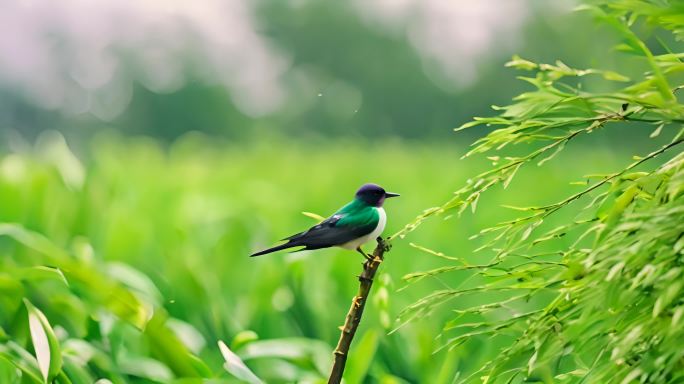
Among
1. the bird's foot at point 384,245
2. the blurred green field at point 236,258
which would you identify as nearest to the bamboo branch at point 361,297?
the bird's foot at point 384,245

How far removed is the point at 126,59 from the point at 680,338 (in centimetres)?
1829

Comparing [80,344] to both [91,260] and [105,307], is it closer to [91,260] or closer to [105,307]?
[105,307]

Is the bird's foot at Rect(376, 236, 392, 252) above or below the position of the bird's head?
below

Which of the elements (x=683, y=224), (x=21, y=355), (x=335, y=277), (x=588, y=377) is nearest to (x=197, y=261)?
(x=335, y=277)

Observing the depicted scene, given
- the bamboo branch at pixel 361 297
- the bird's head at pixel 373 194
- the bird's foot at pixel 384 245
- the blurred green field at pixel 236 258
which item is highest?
the bird's head at pixel 373 194

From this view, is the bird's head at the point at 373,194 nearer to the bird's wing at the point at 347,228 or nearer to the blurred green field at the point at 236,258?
the bird's wing at the point at 347,228

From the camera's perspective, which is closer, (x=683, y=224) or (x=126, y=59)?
(x=683, y=224)

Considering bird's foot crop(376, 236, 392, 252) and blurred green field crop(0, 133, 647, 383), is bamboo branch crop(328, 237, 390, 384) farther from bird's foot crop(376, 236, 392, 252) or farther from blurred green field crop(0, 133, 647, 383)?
blurred green field crop(0, 133, 647, 383)

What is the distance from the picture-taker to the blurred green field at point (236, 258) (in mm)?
2033

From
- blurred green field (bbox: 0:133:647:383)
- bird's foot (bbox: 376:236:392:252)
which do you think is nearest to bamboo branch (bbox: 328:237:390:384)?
bird's foot (bbox: 376:236:392:252)

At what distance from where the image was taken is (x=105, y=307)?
6.25ft

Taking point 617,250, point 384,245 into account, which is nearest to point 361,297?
point 384,245

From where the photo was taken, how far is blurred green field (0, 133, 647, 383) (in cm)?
203

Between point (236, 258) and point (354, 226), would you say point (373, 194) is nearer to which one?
point (354, 226)
